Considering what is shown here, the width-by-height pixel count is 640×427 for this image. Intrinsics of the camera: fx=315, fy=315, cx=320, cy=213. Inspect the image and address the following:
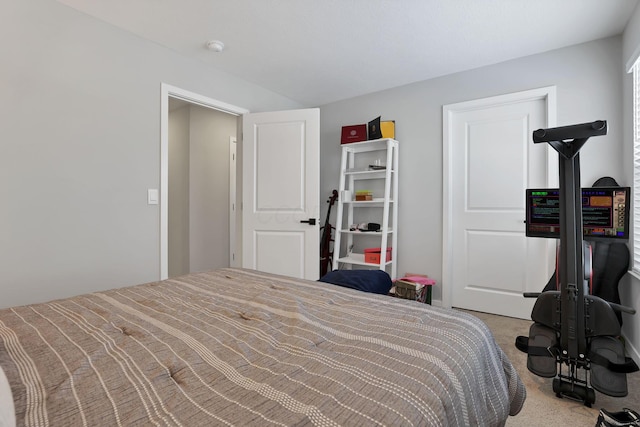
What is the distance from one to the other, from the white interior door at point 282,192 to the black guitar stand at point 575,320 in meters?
2.04

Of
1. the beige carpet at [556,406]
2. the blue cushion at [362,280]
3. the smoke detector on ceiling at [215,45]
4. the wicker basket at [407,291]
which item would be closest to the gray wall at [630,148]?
the beige carpet at [556,406]

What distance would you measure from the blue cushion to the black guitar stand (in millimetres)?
935

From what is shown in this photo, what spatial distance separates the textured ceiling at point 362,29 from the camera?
218cm

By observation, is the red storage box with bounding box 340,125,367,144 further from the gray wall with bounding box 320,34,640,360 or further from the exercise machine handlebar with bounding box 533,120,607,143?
the exercise machine handlebar with bounding box 533,120,607,143

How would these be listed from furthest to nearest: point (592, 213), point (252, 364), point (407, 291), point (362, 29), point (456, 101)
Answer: point (456, 101) < point (407, 291) < point (362, 29) < point (592, 213) < point (252, 364)

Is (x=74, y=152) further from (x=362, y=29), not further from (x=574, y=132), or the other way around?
(x=574, y=132)

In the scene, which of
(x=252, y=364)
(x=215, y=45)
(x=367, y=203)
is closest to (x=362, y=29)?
(x=215, y=45)

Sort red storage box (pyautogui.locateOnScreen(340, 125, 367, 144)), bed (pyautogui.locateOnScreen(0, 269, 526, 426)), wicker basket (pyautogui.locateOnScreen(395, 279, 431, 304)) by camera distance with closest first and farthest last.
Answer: bed (pyautogui.locateOnScreen(0, 269, 526, 426))
wicker basket (pyautogui.locateOnScreen(395, 279, 431, 304))
red storage box (pyautogui.locateOnScreen(340, 125, 367, 144))

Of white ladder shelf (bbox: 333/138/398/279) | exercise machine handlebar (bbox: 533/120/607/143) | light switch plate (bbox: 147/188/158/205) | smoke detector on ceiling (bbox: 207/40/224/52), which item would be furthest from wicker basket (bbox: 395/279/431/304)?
smoke detector on ceiling (bbox: 207/40/224/52)

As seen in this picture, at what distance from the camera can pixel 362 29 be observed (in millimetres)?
2467

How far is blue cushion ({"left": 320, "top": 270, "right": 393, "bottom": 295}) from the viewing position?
2046mm

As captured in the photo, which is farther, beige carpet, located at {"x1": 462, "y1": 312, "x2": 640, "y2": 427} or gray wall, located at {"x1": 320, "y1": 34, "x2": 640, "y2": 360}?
gray wall, located at {"x1": 320, "y1": 34, "x2": 640, "y2": 360}

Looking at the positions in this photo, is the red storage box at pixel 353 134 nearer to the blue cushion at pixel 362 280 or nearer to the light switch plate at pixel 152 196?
the blue cushion at pixel 362 280

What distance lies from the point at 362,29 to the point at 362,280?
A: 1.92m
